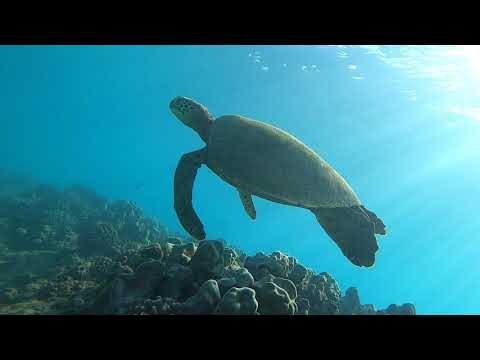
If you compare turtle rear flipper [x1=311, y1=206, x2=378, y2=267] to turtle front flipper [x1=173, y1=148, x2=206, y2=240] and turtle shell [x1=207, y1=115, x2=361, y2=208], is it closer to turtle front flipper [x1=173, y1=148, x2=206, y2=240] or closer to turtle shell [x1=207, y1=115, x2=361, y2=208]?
turtle shell [x1=207, y1=115, x2=361, y2=208]

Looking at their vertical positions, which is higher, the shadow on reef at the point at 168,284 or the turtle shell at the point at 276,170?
the turtle shell at the point at 276,170

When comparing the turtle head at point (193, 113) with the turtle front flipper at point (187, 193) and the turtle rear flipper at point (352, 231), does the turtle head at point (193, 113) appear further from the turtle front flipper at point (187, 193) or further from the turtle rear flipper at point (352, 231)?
the turtle rear flipper at point (352, 231)

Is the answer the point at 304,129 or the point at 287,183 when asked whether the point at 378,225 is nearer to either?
the point at 287,183

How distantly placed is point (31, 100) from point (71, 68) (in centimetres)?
4344

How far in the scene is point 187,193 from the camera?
6895 millimetres

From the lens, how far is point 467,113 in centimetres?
3497

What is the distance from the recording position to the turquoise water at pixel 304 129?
35312 mm

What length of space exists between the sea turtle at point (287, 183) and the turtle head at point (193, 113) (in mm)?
1547

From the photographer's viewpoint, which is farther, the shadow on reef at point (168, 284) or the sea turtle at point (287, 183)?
the sea turtle at point (287, 183)

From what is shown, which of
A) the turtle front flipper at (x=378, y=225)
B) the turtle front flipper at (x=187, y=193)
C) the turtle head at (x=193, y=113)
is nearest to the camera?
the turtle front flipper at (x=187, y=193)

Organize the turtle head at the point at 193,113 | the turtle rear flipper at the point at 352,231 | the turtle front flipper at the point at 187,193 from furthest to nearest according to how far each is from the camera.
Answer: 1. the turtle head at the point at 193,113
2. the turtle front flipper at the point at 187,193
3. the turtle rear flipper at the point at 352,231

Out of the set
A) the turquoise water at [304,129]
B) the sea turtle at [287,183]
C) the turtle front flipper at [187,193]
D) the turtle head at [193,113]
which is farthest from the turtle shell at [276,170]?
the turquoise water at [304,129]

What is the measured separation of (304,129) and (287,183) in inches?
2148
